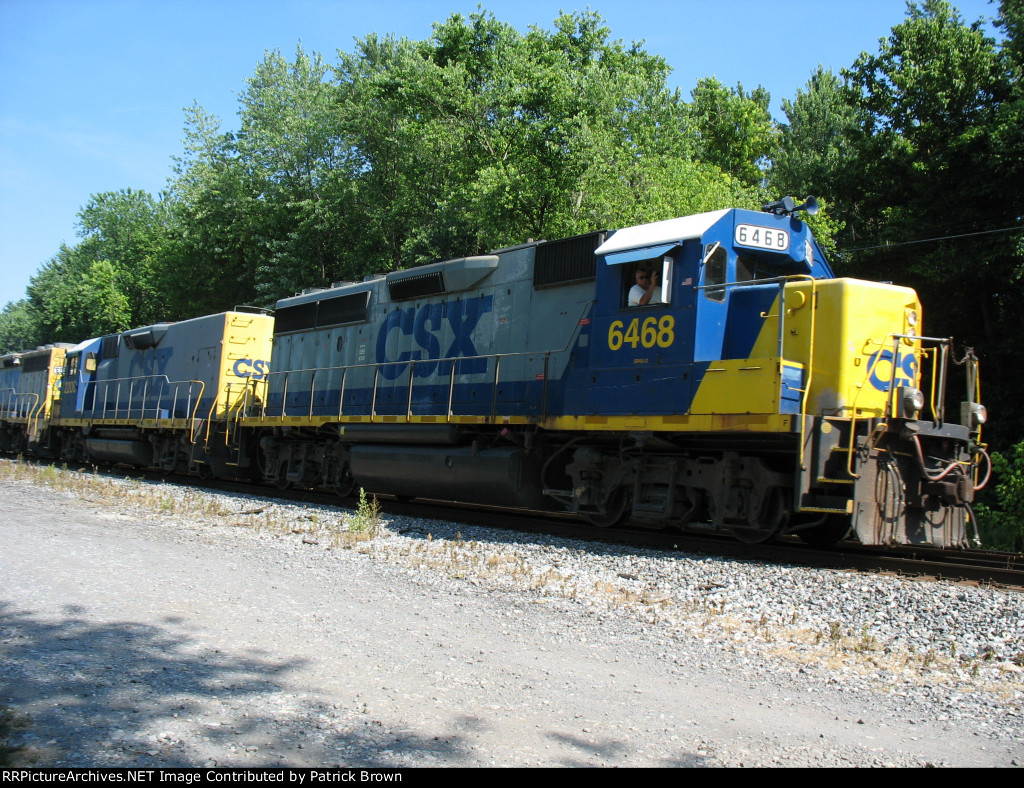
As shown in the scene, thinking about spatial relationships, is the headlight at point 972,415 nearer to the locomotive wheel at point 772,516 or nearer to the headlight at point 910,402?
the headlight at point 910,402

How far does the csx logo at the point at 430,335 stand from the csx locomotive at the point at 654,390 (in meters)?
0.03

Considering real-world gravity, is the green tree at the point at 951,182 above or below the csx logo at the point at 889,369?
above

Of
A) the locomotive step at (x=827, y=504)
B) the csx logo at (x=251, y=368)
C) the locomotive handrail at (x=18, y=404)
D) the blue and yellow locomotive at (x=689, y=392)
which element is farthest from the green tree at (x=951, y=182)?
the locomotive handrail at (x=18, y=404)

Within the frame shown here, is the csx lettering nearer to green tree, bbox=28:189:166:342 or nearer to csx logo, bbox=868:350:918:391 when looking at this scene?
csx logo, bbox=868:350:918:391

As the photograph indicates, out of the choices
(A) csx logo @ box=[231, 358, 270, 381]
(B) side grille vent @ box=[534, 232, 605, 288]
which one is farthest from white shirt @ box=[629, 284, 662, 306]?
(A) csx logo @ box=[231, 358, 270, 381]

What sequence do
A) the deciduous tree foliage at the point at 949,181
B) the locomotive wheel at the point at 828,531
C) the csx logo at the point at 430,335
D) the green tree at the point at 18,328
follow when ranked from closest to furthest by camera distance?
the locomotive wheel at the point at 828,531 → the csx logo at the point at 430,335 → the deciduous tree foliage at the point at 949,181 → the green tree at the point at 18,328

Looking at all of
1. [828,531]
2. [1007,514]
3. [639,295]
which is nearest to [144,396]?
[639,295]

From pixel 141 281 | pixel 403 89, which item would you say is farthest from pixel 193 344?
pixel 141 281

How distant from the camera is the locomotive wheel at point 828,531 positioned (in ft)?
29.6

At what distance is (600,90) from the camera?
2147cm

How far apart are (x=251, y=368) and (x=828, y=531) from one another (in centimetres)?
1312

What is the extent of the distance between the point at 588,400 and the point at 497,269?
3.03 meters

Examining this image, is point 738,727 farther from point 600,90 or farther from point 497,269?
point 600,90

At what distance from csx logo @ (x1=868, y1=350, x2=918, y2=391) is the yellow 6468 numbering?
2025mm
